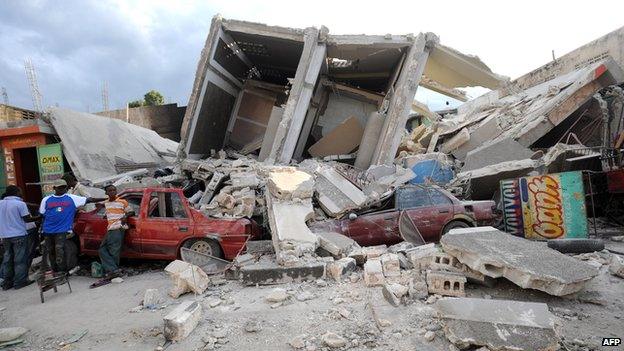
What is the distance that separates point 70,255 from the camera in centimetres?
624

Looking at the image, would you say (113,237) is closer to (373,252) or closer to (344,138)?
(373,252)

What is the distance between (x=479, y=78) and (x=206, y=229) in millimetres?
10993

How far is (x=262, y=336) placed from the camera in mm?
3688

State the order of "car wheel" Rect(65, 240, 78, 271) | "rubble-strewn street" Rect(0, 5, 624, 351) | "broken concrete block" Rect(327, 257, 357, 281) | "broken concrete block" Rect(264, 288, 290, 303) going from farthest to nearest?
1. "car wheel" Rect(65, 240, 78, 271)
2. "broken concrete block" Rect(327, 257, 357, 281)
3. "broken concrete block" Rect(264, 288, 290, 303)
4. "rubble-strewn street" Rect(0, 5, 624, 351)

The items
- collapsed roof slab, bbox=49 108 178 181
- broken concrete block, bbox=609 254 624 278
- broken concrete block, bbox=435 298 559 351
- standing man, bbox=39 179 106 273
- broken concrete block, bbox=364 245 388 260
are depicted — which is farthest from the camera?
collapsed roof slab, bbox=49 108 178 181

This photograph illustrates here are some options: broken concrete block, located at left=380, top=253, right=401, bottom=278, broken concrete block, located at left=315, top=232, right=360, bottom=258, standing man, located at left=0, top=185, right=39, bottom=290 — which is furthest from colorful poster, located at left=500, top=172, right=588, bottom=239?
standing man, located at left=0, top=185, right=39, bottom=290

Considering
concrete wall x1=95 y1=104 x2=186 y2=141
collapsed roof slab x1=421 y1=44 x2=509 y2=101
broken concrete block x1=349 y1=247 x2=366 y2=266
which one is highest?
concrete wall x1=95 y1=104 x2=186 y2=141

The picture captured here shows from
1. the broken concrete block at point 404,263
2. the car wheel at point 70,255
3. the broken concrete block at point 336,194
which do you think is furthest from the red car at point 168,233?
the broken concrete block at point 404,263

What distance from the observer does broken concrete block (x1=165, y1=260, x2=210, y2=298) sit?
4.82m

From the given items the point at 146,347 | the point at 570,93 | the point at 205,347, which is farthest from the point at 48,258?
the point at 570,93

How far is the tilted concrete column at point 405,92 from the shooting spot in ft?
34.4

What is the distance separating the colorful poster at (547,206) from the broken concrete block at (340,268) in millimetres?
4591

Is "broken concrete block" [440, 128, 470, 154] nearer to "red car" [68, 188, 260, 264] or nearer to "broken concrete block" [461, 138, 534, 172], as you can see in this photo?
"broken concrete block" [461, 138, 534, 172]

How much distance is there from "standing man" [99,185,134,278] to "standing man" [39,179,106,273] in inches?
23.6
